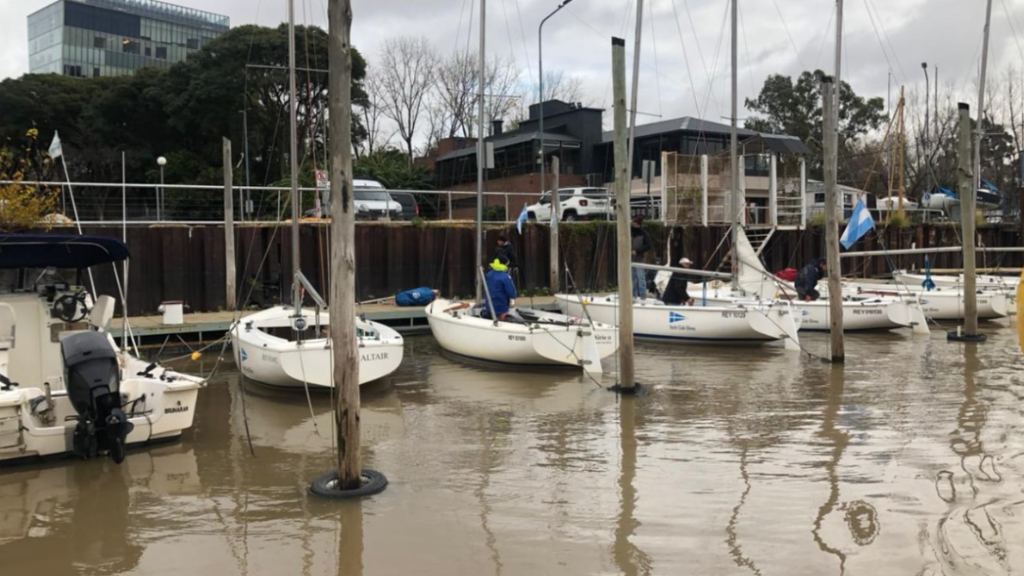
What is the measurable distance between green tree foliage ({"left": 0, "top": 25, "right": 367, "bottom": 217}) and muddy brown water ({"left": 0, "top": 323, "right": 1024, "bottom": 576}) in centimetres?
2767

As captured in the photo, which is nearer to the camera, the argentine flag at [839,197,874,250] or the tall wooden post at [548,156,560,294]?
the argentine flag at [839,197,874,250]

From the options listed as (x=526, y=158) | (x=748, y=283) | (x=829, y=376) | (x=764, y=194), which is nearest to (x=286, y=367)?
(x=829, y=376)

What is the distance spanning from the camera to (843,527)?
5.58 meters

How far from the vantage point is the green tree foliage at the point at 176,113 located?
3625 centimetres

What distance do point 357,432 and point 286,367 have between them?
4401mm

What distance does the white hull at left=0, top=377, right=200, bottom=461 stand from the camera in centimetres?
718

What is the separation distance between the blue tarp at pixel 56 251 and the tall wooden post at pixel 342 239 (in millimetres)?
3796

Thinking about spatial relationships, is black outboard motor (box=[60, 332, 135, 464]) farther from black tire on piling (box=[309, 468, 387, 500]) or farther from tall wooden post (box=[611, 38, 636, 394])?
tall wooden post (box=[611, 38, 636, 394])

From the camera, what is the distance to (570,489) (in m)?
6.68

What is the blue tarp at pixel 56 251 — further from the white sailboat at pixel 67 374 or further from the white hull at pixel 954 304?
the white hull at pixel 954 304

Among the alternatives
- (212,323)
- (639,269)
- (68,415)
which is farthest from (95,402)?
(639,269)

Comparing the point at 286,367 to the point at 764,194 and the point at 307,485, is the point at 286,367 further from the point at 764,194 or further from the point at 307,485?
the point at 764,194

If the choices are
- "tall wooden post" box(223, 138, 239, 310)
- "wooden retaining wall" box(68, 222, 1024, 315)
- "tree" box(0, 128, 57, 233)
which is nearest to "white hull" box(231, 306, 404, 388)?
"wooden retaining wall" box(68, 222, 1024, 315)

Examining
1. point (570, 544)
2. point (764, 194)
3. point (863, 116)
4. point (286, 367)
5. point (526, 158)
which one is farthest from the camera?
point (863, 116)
